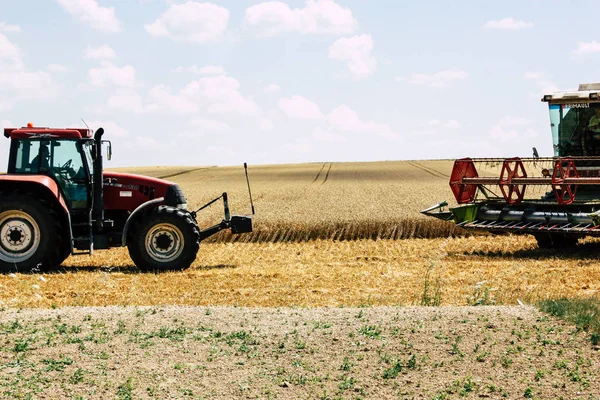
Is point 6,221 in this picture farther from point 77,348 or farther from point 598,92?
point 598,92

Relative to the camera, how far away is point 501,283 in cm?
1222

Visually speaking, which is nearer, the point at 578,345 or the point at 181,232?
the point at 578,345

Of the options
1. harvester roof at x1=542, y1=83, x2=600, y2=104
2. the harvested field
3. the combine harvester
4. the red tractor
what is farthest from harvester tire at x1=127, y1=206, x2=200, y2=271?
harvester roof at x1=542, y1=83, x2=600, y2=104

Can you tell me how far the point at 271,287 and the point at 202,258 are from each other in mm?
4137

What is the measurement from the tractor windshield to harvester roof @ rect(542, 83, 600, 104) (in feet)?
0.38

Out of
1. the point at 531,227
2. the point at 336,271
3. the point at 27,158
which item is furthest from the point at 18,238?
the point at 531,227

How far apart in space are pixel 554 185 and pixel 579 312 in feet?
22.6

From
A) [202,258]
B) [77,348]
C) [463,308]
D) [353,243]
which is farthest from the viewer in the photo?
[353,243]

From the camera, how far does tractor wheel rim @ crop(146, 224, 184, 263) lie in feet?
43.8

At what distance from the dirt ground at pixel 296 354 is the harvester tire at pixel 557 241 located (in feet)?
28.4

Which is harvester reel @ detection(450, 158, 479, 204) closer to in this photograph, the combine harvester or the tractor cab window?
the combine harvester

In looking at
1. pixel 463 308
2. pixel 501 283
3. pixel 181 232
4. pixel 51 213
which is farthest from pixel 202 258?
pixel 463 308

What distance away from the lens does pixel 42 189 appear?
13.0 metres

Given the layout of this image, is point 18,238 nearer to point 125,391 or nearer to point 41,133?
point 41,133
